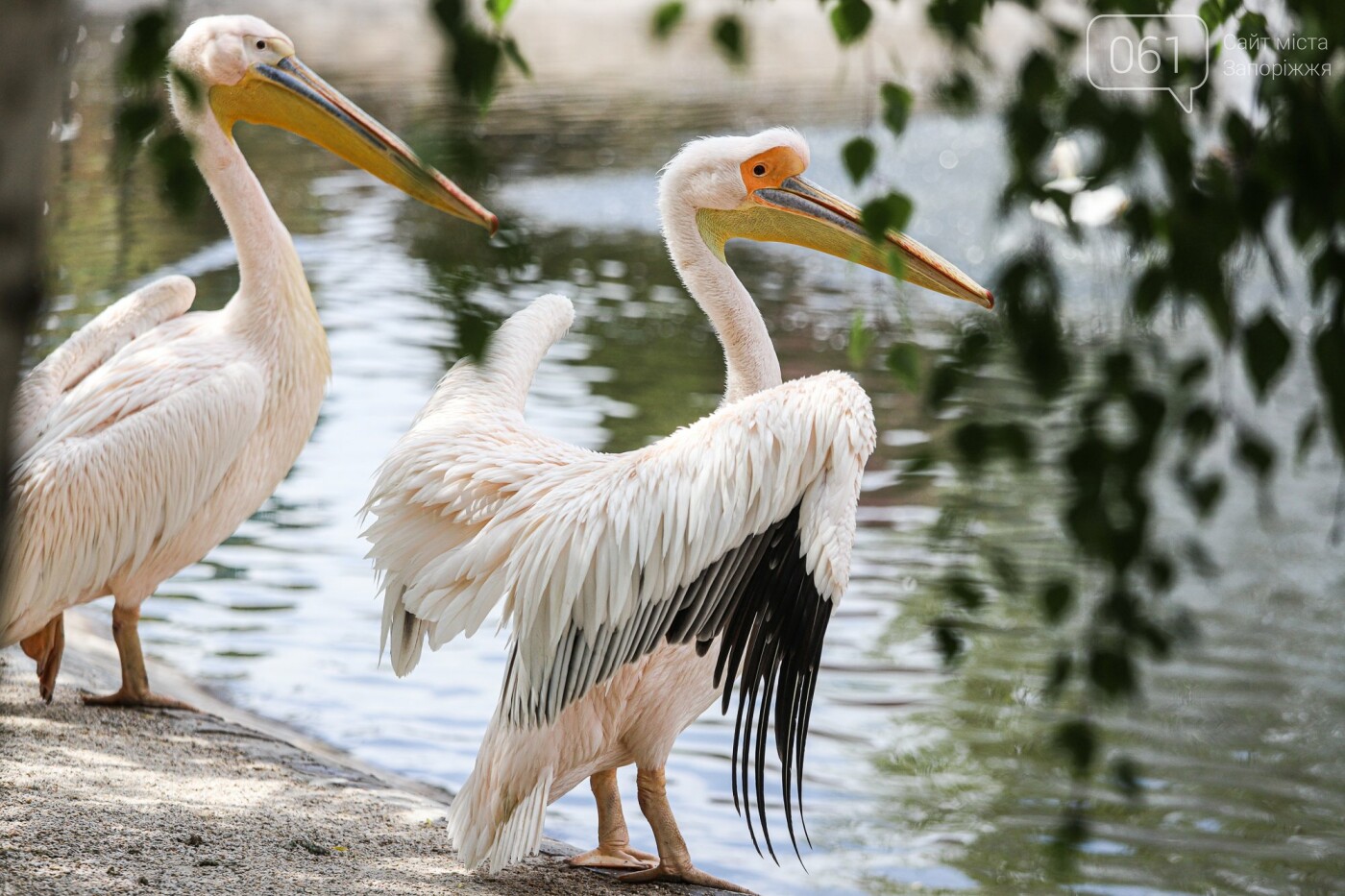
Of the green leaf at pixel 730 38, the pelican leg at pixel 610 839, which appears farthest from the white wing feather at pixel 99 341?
the green leaf at pixel 730 38

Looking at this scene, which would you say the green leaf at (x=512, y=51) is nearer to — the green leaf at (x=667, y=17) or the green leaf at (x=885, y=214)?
the green leaf at (x=667, y=17)

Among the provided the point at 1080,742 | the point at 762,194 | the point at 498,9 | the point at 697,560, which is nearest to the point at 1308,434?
the point at 1080,742

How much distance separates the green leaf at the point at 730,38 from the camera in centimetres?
172

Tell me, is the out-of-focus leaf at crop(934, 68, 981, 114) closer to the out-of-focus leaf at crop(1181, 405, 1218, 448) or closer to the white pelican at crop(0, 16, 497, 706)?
the out-of-focus leaf at crop(1181, 405, 1218, 448)

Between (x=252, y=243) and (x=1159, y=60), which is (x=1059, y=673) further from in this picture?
(x=252, y=243)

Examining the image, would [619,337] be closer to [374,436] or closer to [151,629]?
[374,436]

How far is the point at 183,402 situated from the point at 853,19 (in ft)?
9.53

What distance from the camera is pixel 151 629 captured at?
5.70 meters

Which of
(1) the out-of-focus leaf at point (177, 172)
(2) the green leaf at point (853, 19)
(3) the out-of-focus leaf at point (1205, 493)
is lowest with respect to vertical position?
(3) the out-of-focus leaf at point (1205, 493)

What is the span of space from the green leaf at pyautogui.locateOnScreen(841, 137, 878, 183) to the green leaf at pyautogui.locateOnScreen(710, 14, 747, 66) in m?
0.17

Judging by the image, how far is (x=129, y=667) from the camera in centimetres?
430

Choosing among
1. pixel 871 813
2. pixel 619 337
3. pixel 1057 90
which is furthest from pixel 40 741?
pixel 619 337

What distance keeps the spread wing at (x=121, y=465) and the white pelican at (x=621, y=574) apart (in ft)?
3.03

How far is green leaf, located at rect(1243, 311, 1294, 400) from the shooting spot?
4.89ft
